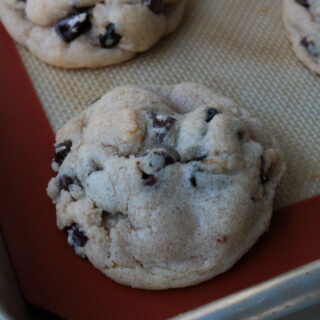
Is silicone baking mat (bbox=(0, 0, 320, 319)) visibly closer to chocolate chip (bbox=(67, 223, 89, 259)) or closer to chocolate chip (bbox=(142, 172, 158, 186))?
chocolate chip (bbox=(67, 223, 89, 259))

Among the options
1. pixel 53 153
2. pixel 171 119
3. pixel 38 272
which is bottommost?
pixel 38 272

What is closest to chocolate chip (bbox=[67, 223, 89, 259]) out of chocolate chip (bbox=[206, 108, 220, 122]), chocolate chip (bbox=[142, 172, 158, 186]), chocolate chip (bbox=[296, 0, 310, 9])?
chocolate chip (bbox=[142, 172, 158, 186])

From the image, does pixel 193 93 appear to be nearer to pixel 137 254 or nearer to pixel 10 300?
pixel 137 254

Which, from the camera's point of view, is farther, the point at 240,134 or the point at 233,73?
the point at 233,73

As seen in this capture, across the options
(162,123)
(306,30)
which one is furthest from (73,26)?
A: (306,30)

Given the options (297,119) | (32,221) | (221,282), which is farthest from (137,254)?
(297,119)

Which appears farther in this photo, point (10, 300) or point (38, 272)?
point (38, 272)

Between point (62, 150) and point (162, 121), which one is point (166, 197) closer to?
point (162, 121)
